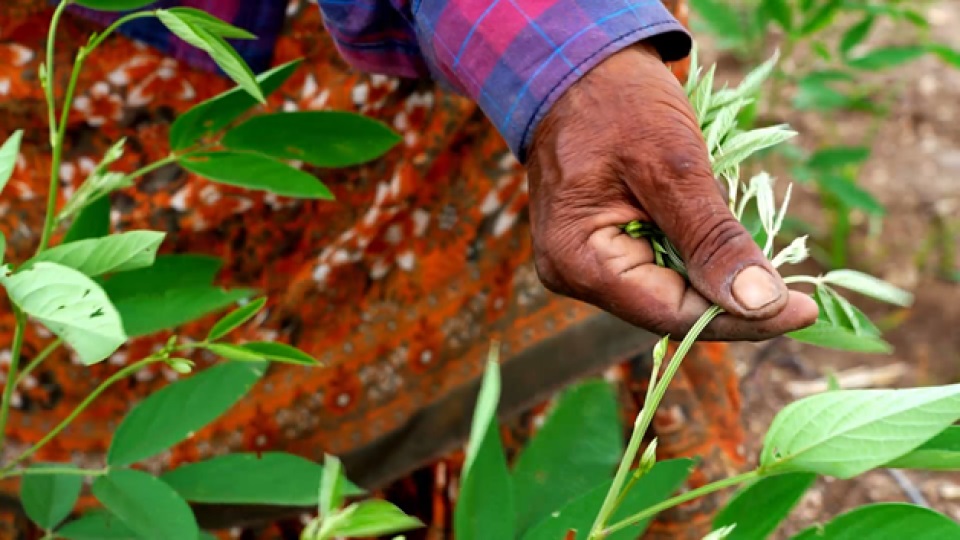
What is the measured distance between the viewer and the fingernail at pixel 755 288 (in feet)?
1.75

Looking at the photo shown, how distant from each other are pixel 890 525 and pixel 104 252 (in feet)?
1.29

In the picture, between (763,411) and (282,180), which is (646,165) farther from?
(763,411)

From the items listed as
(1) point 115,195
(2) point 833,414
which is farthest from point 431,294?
(2) point 833,414

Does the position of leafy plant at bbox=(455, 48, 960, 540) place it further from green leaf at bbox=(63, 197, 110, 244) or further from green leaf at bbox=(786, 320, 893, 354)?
green leaf at bbox=(63, 197, 110, 244)

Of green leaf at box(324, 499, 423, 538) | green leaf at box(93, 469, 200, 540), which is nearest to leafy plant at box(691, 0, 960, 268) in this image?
green leaf at box(93, 469, 200, 540)

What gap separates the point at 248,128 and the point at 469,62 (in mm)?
155

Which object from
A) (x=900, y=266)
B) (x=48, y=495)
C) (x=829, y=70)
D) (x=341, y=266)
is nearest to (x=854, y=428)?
(x=48, y=495)

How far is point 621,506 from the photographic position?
1.82ft

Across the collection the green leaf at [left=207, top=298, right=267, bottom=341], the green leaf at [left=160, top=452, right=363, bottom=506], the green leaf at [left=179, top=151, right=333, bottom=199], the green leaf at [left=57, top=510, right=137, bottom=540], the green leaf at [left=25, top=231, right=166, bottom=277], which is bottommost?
the green leaf at [left=57, top=510, right=137, bottom=540]

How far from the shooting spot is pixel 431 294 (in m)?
1.08

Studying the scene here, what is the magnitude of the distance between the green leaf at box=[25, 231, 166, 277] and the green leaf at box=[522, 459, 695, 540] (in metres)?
0.24

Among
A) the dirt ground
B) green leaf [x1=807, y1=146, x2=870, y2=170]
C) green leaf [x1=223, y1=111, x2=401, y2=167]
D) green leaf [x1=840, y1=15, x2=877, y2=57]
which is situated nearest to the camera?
green leaf [x1=223, y1=111, x2=401, y2=167]

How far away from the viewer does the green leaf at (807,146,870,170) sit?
1.89m

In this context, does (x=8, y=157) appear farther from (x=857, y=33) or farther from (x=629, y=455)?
(x=857, y=33)
